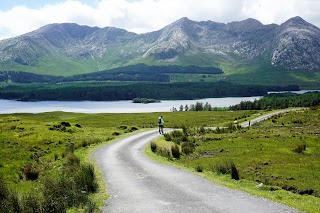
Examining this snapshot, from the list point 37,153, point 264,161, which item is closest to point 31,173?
point 37,153

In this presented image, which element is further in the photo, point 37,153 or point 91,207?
point 37,153

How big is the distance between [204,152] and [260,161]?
8708mm

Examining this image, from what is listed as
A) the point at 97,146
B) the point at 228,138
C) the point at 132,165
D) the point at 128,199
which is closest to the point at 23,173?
the point at 132,165

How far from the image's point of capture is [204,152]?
4291cm

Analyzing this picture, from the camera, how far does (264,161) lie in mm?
35625

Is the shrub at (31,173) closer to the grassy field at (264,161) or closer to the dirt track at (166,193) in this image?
→ the dirt track at (166,193)

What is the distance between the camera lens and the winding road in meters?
17.3

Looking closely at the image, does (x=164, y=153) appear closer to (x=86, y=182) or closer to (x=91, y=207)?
(x=86, y=182)

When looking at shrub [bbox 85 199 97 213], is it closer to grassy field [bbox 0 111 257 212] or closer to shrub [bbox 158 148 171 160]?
grassy field [bbox 0 111 257 212]

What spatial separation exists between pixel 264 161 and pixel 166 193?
18.4 m

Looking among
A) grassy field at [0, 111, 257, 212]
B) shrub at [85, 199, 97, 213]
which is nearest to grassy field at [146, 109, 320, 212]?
shrub at [85, 199, 97, 213]

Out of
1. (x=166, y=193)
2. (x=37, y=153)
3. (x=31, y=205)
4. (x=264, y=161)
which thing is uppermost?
(x=31, y=205)

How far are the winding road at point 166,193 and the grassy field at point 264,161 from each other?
1387mm

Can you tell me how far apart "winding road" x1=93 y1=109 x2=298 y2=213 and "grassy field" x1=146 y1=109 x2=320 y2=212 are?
1387 mm
